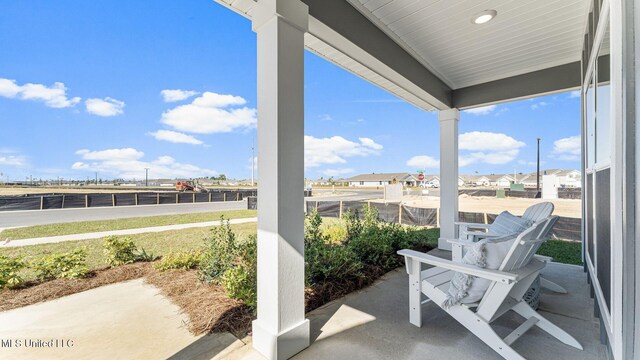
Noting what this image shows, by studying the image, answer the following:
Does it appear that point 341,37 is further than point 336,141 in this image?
No

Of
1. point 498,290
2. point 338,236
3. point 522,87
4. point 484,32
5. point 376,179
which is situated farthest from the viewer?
point 376,179

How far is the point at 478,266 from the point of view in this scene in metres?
1.72

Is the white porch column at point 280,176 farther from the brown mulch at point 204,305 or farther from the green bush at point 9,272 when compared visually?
the green bush at point 9,272

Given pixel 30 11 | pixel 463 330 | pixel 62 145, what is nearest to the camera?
pixel 463 330

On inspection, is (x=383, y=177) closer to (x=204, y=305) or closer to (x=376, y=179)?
(x=376, y=179)

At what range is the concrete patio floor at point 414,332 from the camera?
1.74 metres

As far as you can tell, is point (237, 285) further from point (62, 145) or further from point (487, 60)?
point (62, 145)

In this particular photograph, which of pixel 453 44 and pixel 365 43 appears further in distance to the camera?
pixel 453 44

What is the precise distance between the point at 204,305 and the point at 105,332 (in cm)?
68

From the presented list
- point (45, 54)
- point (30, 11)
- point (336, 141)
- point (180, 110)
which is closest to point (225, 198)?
point (180, 110)

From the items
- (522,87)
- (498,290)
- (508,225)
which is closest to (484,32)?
(522,87)

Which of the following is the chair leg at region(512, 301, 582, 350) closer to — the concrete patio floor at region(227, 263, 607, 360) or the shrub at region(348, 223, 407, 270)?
the concrete patio floor at region(227, 263, 607, 360)

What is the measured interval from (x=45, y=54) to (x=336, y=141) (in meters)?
38.4

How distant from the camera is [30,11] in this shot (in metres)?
3.69
